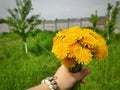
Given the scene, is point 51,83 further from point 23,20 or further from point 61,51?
point 23,20

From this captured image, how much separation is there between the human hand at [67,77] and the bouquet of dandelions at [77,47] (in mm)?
43

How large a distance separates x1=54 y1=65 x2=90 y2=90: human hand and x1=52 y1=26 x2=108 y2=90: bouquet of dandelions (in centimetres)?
4

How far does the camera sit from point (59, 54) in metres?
1.58

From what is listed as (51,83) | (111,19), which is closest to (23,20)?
(111,19)

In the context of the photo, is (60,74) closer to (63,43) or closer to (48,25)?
(63,43)

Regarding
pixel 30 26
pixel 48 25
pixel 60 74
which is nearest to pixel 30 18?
pixel 30 26

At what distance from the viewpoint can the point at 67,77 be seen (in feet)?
5.47

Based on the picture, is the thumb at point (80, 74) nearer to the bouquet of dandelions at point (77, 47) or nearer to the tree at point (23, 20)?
the bouquet of dandelions at point (77, 47)

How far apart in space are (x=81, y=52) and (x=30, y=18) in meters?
15.9

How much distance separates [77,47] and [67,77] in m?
0.20

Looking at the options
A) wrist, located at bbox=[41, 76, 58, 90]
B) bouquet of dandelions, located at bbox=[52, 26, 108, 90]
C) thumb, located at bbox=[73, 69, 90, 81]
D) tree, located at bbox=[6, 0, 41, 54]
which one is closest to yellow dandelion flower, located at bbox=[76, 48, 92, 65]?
bouquet of dandelions, located at bbox=[52, 26, 108, 90]

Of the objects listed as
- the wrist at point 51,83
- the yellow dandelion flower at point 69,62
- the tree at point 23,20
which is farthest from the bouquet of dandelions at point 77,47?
the tree at point 23,20

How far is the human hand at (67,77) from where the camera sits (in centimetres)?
166

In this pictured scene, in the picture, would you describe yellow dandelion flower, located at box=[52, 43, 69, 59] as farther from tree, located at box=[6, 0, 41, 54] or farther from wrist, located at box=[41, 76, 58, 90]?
tree, located at box=[6, 0, 41, 54]
